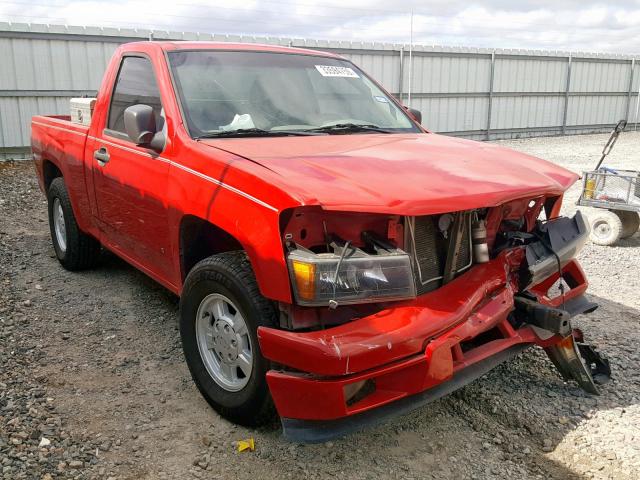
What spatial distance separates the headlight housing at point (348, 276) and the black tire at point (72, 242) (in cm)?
333

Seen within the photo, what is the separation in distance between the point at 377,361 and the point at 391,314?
230 mm

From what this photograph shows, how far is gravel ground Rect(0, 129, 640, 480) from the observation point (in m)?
2.70

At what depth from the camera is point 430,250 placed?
9.24 ft

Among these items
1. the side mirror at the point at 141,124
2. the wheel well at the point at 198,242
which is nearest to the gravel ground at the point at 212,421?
the wheel well at the point at 198,242

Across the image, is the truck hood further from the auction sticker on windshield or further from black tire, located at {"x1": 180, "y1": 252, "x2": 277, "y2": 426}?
the auction sticker on windshield

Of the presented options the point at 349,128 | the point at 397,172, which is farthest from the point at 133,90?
the point at 397,172

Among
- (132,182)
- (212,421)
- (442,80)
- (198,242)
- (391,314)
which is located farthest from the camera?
(442,80)

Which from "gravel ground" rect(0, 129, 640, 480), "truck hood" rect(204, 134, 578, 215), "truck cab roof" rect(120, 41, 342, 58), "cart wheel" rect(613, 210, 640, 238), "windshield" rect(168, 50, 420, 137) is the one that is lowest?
"gravel ground" rect(0, 129, 640, 480)

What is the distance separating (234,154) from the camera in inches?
116

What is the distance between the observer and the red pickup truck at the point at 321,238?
2422mm

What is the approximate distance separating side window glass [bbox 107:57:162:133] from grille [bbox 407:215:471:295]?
1775 mm

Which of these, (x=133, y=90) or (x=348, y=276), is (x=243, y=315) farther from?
(x=133, y=90)

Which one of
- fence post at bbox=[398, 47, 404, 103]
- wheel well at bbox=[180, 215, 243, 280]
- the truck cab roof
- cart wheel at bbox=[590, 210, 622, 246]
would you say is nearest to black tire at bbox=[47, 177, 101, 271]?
the truck cab roof

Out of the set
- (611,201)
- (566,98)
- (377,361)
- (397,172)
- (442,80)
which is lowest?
(611,201)
